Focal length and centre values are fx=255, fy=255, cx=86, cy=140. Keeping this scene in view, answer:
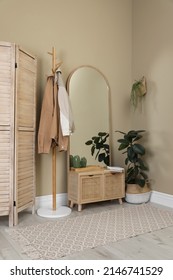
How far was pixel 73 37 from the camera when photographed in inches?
135

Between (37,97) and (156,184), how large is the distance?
1994 millimetres

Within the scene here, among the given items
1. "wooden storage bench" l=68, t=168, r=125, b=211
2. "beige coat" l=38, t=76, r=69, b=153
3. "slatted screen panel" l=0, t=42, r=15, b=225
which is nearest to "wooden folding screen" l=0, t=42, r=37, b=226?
"slatted screen panel" l=0, t=42, r=15, b=225

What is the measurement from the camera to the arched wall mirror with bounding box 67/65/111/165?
3.37m

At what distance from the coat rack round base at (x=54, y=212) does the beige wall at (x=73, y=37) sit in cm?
27

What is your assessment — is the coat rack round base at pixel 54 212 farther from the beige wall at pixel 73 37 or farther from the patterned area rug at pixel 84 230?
the beige wall at pixel 73 37

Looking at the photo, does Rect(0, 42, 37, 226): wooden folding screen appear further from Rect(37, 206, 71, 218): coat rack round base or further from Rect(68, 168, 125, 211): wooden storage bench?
Rect(68, 168, 125, 211): wooden storage bench

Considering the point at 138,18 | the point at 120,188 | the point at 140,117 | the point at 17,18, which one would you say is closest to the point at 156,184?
the point at 120,188

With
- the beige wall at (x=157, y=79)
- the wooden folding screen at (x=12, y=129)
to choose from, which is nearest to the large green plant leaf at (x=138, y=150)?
the beige wall at (x=157, y=79)

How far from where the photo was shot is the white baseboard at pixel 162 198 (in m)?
3.31

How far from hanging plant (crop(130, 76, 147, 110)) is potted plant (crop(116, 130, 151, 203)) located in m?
0.63

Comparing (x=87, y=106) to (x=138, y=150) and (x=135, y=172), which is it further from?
(x=135, y=172)

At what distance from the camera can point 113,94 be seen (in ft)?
12.6
